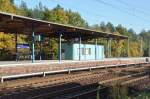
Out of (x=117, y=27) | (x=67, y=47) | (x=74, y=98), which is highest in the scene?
(x=117, y=27)

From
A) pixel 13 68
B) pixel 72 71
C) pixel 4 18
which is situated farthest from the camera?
pixel 72 71

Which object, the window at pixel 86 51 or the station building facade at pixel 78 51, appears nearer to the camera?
the station building facade at pixel 78 51

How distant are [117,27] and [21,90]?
334 feet

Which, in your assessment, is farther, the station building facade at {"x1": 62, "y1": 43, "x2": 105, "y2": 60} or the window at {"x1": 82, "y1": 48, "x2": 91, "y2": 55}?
the window at {"x1": 82, "y1": 48, "x2": 91, "y2": 55}

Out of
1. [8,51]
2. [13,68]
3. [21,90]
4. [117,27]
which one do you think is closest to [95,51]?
[8,51]

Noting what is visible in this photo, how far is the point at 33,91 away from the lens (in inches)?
706

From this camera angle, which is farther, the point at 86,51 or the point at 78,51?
the point at 86,51

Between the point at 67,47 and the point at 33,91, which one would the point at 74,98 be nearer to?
the point at 33,91

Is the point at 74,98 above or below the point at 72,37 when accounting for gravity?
below

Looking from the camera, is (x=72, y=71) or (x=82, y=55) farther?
(x=82, y=55)

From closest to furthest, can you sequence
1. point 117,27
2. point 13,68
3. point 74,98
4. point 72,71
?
point 74,98, point 13,68, point 72,71, point 117,27

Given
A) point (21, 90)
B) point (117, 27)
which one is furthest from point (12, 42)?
point (117, 27)

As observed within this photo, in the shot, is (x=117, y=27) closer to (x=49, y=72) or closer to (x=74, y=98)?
(x=49, y=72)

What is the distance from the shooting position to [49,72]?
2952 centimetres
